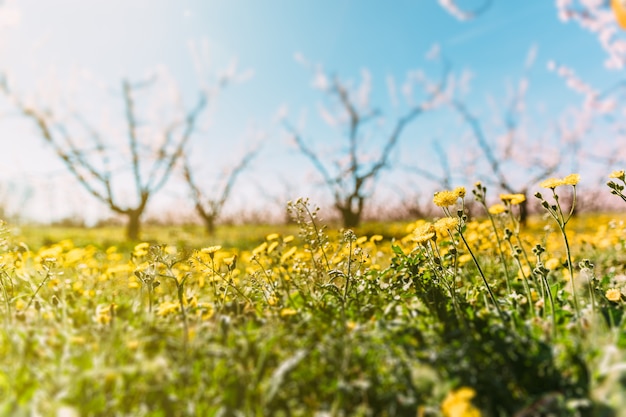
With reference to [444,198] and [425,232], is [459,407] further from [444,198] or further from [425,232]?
[444,198]

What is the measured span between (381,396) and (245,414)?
407 millimetres

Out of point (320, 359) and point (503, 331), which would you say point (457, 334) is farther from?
point (320, 359)

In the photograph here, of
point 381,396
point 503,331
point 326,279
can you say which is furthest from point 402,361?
point 326,279

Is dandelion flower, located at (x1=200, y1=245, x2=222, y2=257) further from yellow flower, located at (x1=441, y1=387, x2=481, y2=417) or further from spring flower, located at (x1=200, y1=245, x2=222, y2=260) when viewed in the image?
yellow flower, located at (x1=441, y1=387, x2=481, y2=417)

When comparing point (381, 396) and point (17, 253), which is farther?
point (17, 253)

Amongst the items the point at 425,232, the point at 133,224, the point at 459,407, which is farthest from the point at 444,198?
the point at 133,224

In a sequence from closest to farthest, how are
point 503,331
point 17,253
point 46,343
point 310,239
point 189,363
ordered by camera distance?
point 189,363 < point 503,331 < point 46,343 < point 310,239 < point 17,253

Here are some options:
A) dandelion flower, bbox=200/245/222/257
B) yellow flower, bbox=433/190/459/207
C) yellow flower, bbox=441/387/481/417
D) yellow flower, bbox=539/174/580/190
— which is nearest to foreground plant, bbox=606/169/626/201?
yellow flower, bbox=539/174/580/190

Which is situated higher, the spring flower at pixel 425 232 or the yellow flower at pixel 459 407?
the spring flower at pixel 425 232

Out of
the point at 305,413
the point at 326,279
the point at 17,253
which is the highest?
the point at 17,253

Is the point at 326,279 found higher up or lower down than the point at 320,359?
Answer: higher up

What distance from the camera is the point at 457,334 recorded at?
1.40 metres

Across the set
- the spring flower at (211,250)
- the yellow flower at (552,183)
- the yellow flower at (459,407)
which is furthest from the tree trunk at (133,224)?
the yellow flower at (459,407)

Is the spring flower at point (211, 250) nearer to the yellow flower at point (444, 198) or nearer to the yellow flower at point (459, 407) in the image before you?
the yellow flower at point (444, 198)
